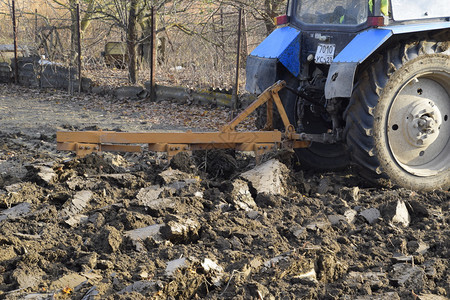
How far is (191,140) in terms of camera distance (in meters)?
5.54

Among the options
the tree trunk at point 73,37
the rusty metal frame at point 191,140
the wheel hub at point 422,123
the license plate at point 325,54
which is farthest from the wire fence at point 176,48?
the wheel hub at point 422,123

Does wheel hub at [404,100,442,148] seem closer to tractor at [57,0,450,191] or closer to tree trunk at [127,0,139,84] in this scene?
tractor at [57,0,450,191]

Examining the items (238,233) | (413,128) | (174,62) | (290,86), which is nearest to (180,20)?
(174,62)

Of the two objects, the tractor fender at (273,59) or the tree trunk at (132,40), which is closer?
the tractor fender at (273,59)

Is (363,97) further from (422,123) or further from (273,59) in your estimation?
(273,59)

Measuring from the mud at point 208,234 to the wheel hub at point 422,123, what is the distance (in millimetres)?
518

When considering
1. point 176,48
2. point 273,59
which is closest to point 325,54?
point 273,59

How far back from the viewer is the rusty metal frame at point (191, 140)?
5387 mm

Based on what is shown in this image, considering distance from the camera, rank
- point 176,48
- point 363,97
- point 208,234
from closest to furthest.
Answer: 1. point 208,234
2. point 363,97
3. point 176,48

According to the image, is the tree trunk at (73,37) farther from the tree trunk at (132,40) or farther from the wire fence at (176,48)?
the tree trunk at (132,40)

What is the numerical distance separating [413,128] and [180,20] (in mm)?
9272

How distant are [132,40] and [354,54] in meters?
8.45

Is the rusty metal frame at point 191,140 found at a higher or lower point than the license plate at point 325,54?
lower

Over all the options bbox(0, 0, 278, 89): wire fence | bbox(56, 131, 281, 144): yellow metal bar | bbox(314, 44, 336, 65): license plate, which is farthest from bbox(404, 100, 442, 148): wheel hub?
bbox(0, 0, 278, 89): wire fence
